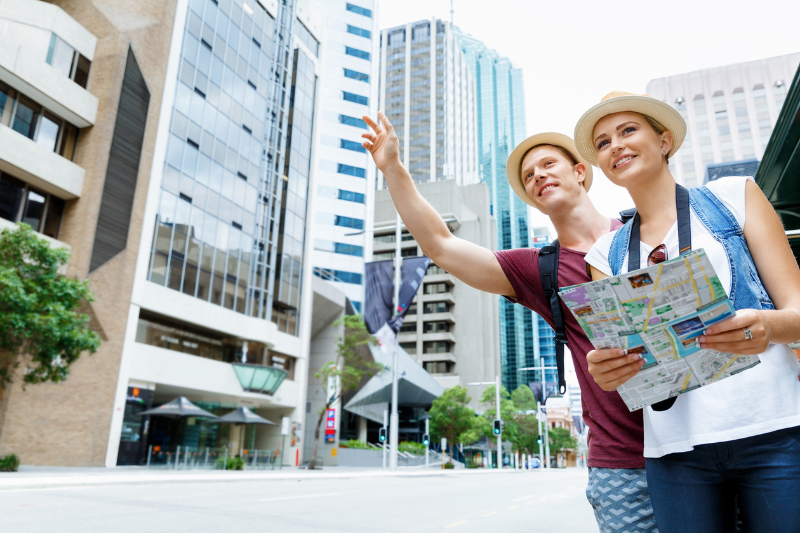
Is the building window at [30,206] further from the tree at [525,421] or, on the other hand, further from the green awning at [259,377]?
the tree at [525,421]

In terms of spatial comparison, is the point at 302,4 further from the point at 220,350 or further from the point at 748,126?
the point at 748,126

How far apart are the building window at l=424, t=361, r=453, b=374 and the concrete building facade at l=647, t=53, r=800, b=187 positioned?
39.9 m

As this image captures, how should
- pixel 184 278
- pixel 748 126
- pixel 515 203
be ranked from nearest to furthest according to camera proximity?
pixel 184 278 < pixel 748 126 < pixel 515 203

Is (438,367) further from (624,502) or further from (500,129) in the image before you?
(500,129)

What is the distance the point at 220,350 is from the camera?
33125mm

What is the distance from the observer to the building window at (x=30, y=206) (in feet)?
75.8

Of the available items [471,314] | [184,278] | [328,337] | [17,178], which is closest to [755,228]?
[17,178]

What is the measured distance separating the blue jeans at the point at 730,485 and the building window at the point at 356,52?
252ft

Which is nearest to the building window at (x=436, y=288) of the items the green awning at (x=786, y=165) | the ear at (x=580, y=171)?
the green awning at (x=786, y=165)

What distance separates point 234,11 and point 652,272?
39703 mm

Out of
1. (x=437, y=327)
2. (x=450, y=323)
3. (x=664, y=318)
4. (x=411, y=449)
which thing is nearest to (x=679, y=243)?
(x=664, y=318)

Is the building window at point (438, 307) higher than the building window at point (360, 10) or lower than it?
lower

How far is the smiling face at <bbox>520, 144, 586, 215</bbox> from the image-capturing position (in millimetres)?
2574

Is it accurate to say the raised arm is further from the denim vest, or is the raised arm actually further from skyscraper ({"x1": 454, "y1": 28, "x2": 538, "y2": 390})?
skyscraper ({"x1": 454, "y1": 28, "x2": 538, "y2": 390})
